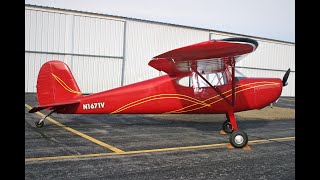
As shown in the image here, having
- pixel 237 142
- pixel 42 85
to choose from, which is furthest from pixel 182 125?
pixel 42 85

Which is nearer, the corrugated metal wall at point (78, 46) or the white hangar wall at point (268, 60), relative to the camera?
the corrugated metal wall at point (78, 46)

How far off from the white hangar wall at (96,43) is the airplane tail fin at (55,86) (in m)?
14.4

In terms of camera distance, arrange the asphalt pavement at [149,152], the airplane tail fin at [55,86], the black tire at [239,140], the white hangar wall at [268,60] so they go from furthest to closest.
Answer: the white hangar wall at [268,60], the airplane tail fin at [55,86], the black tire at [239,140], the asphalt pavement at [149,152]

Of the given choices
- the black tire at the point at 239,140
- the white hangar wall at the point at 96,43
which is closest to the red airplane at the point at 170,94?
the black tire at the point at 239,140

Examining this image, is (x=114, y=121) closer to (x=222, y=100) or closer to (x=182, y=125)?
(x=182, y=125)

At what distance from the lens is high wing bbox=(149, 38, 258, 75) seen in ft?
21.0

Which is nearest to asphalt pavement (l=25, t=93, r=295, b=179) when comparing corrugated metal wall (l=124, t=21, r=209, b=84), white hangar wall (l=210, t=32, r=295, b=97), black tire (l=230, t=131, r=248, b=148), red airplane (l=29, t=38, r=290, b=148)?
black tire (l=230, t=131, r=248, b=148)

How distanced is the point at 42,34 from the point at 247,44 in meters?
20.1

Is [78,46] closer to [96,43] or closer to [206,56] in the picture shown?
[96,43]

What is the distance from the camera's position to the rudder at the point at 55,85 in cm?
916

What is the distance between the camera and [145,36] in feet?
87.5

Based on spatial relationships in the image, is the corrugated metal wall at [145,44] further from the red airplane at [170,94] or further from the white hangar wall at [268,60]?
the red airplane at [170,94]

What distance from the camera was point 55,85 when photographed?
9203 mm

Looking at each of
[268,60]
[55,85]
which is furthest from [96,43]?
[268,60]
